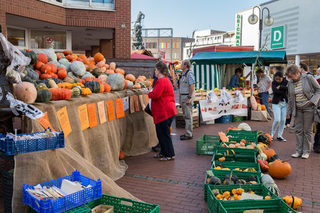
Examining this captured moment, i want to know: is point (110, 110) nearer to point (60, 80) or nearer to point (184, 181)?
point (60, 80)

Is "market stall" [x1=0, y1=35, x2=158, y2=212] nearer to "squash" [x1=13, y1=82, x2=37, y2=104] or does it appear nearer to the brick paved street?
"squash" [x1=13, y1=82, x2=37, y2=104]

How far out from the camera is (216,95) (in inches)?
442

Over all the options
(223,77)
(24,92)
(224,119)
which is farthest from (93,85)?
(223,77)

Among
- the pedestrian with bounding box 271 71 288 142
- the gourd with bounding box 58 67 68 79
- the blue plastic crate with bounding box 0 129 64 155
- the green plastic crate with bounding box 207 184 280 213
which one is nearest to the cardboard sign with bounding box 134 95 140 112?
the gourd with bounding box 58 67 68 79

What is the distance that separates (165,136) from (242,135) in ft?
7.18

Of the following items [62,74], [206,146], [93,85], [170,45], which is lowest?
[206,146]

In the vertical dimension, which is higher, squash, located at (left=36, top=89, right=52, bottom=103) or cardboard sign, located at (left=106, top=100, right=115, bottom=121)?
squash, located at (left=36, top=89, right=52, bottom=103)

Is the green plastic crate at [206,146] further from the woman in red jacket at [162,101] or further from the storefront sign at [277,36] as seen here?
the storefront sign at [277,36]

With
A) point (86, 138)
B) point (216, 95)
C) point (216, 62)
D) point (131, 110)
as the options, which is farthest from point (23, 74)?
point (216, 62)

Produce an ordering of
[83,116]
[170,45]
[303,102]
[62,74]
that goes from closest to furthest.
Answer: [83,116], [62,74], [303,102], [170,45]

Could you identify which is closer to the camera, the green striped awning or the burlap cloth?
the burlap cloth

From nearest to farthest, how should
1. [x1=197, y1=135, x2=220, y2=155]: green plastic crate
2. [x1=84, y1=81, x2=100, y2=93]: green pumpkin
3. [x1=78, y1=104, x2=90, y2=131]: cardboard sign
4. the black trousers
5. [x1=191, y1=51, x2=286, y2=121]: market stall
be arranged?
[x1=78, y1=104, x2=90, y2=131]: cardboard sign < [x1=84, y1=81, x2=100, y2=93]: green pumpkin < the black trousers < [x1=197, y1=135, x2=220, y2=155]: green plastic crate < [x1=191, y1=51, x2=286, y2=121]: market stall

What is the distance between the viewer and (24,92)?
353 cm

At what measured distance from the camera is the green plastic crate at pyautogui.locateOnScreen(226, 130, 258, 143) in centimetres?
688
